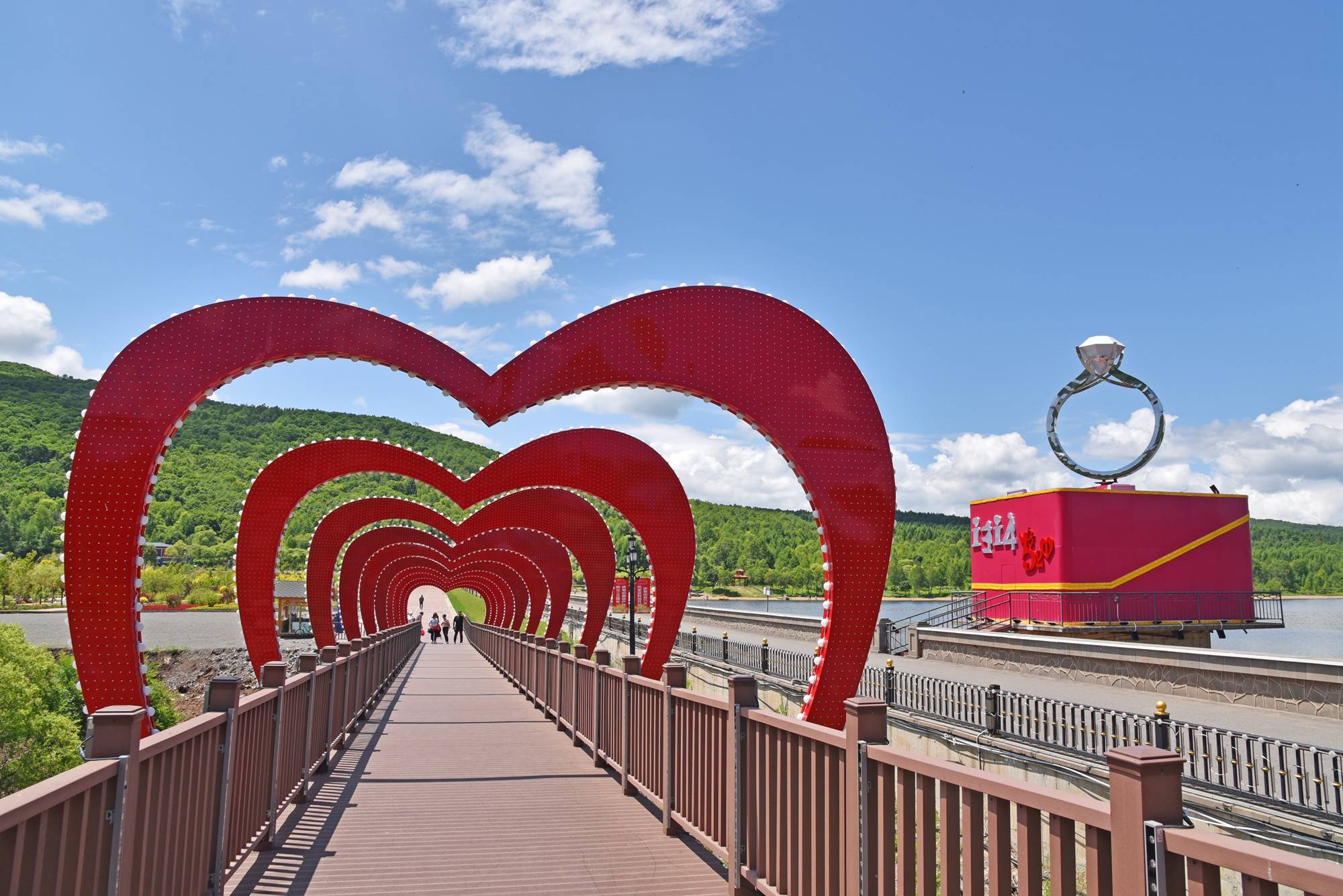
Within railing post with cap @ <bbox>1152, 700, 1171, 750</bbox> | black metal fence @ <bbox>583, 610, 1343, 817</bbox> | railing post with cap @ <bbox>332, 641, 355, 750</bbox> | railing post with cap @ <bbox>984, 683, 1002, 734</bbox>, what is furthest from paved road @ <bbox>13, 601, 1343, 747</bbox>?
railing post with cap @ <bbox>332, 641, 355, 750</bbox>

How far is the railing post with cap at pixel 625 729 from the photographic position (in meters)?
7.82

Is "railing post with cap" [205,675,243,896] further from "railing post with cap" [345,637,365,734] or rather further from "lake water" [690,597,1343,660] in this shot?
"lake water" [690,597,1343,660]

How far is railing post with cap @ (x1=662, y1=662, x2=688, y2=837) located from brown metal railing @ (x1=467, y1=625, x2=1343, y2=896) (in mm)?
14

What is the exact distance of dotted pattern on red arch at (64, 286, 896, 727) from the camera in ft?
22.5

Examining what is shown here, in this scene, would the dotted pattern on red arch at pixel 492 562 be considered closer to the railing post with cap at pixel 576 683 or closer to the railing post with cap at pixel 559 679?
the railing post with cap at pixel 559 679

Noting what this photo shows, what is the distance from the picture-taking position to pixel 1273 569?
96500 millimetres

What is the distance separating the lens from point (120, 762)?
3.40m

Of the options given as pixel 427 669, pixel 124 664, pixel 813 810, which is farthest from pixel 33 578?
pixel 813 810

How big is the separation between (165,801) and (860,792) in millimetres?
2849

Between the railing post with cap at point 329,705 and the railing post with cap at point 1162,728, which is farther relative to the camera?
the railing post with cap at point 1162,728

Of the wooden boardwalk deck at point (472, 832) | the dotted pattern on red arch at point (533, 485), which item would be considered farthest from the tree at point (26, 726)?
the wooden boardwalk deck at point (472, 832)

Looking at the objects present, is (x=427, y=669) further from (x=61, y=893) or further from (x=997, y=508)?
(x=61, y=893)

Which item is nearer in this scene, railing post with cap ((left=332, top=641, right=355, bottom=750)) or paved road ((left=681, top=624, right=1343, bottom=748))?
railing post with cap ((left=332, top=641, right=355, bottom=750))

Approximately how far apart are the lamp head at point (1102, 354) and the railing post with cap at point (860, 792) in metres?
24.4
